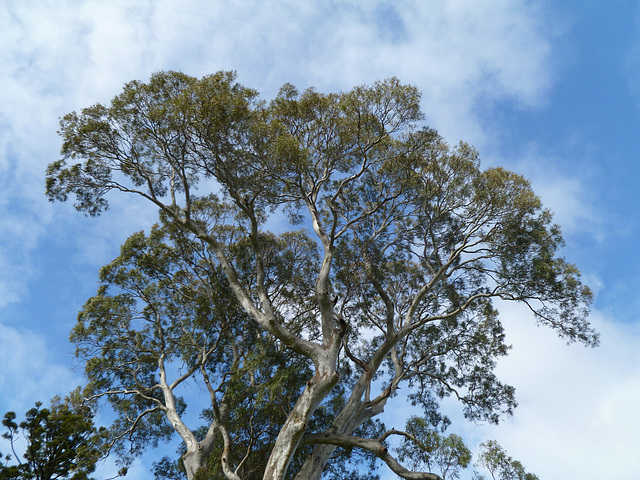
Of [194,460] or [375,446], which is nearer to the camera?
[375,446]

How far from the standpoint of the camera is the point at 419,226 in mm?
15977

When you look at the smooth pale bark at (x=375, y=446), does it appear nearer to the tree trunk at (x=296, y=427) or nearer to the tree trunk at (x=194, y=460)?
the tree trunk at (x=296, y=427)

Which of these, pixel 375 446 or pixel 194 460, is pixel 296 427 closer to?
pixel 375 446

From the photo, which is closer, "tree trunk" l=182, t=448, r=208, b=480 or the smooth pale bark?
the smooth pale bark

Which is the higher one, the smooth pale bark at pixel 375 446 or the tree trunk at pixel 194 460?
the smooth pale bark at pixel 375 446

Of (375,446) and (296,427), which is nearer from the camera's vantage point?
(296,427)

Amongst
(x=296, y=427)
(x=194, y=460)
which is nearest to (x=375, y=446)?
(x=296, y=427)

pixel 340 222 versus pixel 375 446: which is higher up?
pixel 340 222

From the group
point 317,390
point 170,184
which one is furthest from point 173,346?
point 317,390

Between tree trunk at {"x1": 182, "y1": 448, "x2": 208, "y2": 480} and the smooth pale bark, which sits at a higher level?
the smooth pale bark

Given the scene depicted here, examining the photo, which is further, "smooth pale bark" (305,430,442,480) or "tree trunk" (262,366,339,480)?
"smooth pale bark" (305,430,442,480)

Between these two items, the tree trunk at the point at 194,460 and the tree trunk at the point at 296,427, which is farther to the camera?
the tree trunk at the point at 194,460

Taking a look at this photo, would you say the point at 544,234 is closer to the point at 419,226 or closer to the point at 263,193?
the point at 419,226

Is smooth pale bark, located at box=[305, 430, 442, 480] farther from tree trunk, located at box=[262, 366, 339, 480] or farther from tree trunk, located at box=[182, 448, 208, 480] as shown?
tree trunk, located at box=[182, 448, 208, 480]
